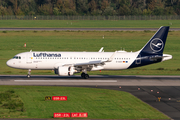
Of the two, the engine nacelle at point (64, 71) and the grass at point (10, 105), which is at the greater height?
the engine nacelle at point (64, 71)

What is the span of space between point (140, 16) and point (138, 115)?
164m

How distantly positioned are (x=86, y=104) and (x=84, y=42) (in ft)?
195

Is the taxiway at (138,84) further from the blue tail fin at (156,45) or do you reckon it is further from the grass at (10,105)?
the grass at (10,105)

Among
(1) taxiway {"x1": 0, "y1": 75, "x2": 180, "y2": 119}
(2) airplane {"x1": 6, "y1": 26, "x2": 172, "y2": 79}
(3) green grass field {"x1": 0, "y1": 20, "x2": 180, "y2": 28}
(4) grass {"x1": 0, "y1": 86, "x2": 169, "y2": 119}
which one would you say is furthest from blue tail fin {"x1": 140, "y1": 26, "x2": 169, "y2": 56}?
(3) green grass field {"x1": 0, "y1": 20, "x2": 180, "y2": 28}

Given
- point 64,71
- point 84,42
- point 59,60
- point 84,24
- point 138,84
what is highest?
point 84,24

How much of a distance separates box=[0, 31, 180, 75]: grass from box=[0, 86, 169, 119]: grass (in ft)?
64.4

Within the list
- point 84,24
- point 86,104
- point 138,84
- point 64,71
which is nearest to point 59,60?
point 64,71

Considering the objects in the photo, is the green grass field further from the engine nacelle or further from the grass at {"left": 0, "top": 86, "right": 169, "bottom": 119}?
the grass at {"left": 0, "top": 86, "right": 169, "bottom": 119}

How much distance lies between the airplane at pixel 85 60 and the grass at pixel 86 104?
24.8 ft

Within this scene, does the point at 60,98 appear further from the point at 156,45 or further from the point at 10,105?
the point at 156,45

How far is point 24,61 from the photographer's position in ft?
154

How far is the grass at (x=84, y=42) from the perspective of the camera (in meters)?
65.1

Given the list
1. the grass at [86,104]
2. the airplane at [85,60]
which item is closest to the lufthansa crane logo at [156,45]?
the airplane at [85,60]

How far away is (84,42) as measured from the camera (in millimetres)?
89812
